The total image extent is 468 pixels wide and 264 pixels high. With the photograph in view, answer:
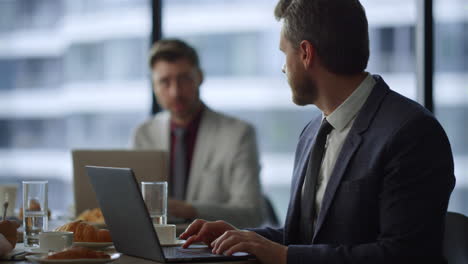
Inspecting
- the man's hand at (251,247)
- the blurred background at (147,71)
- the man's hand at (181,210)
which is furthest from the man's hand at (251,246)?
the blurred background at (147,71)

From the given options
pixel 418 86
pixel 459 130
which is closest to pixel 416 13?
pixel 418 86

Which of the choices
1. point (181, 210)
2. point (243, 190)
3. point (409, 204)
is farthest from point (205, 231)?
point (243, 190)

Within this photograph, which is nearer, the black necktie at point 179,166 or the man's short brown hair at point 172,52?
the black necktie at point 179,166

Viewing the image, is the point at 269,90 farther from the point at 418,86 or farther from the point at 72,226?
the point at 72,226

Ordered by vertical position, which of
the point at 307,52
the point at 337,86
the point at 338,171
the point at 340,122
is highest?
the point at 307,52

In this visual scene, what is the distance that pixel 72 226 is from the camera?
6.75ft

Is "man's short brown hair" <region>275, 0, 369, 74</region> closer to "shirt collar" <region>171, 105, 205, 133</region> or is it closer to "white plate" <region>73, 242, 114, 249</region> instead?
"white plate" <region>73, 242, 114, 249</region>

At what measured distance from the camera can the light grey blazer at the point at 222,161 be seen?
3.71 meters

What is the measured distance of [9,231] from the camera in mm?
1976

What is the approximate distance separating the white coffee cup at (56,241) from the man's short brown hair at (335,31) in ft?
2.93

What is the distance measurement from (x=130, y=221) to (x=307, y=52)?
2.50 ft

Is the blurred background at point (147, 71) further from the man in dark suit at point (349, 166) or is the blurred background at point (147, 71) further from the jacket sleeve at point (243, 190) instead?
the man in dark suit at point (349, 166)

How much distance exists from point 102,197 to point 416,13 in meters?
3.24

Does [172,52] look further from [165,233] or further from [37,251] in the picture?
[37,251]
